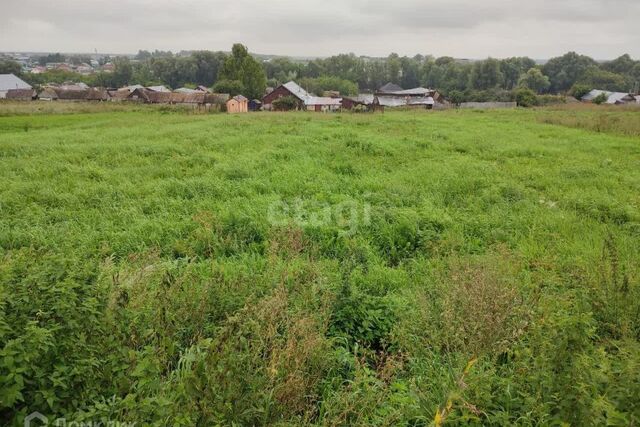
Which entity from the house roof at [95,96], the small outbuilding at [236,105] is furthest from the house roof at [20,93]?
the small outbuilding at [236,105]

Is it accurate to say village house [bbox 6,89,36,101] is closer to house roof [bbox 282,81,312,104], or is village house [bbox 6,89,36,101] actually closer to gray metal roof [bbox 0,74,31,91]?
gray metal roof [bbox 0,74,31,91]

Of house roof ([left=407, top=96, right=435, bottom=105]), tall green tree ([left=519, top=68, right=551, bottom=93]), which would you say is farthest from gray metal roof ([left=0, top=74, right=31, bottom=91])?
tall green tree ([left=519, top=68, right=551, bottom=93])

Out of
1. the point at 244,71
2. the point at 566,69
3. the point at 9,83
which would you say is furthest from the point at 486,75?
the point at 9,83

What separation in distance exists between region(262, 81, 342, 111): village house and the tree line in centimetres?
474

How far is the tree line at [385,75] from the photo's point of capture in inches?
2122

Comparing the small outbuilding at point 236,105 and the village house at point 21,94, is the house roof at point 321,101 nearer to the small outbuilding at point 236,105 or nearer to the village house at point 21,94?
the small outbuilding at point 236,105

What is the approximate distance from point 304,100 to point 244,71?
37.1 ft

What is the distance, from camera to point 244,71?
52.8 meters

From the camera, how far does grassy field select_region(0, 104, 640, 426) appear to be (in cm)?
249

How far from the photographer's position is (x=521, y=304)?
388 centimetres

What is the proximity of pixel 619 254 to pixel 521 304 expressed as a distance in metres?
2.72

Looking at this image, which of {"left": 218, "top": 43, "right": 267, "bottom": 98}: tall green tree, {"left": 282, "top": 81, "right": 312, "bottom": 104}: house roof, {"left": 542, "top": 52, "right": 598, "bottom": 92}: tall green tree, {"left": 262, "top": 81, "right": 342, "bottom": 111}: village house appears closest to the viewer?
{"left": 262, "top": 81, "right": 342, "bottom": 111}: village house

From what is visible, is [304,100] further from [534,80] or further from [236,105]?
[534,80]

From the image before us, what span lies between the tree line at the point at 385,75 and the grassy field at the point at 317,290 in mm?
45601
